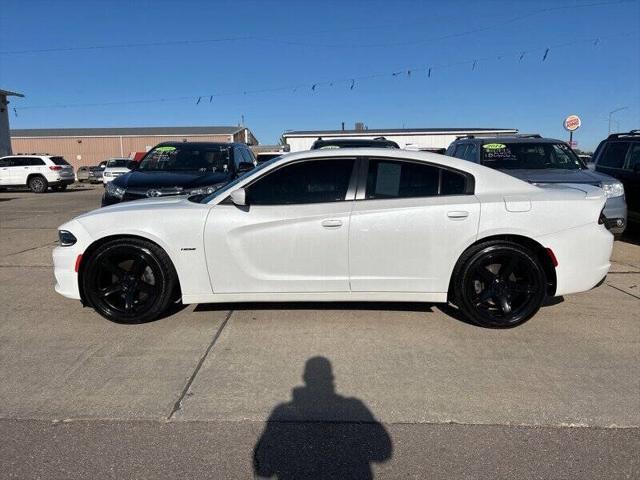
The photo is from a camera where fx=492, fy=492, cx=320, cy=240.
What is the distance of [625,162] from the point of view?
8.91 meters

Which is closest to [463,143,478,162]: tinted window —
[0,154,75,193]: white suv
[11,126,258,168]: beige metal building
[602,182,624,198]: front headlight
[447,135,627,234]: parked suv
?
[447,135,627,234]: parked suv

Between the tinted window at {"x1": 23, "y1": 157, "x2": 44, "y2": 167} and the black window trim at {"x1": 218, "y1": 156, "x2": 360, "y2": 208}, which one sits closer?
the black window trim at {"x1": 218, "y1": 156, "x2": 360, "y2": 208}

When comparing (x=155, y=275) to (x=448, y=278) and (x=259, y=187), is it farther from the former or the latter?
(x=448, y=278)

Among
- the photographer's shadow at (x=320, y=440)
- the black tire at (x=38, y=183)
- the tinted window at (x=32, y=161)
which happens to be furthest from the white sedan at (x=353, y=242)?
the tinted window at (x=32, y=161)

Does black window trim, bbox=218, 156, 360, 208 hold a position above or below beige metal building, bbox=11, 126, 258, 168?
below

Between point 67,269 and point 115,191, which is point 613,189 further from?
point 115,191

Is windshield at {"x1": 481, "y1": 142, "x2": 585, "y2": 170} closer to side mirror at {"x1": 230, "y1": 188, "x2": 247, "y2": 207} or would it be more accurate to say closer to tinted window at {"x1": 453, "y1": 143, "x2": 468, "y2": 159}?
tinted window at {"x1": 453, "y1": 143, "x2": 468, "y2": 159}

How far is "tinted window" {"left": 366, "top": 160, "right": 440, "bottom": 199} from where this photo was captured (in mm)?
4289

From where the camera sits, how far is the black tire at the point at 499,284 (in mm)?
4227

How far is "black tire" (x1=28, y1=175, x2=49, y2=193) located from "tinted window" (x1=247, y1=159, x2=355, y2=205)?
2404cm

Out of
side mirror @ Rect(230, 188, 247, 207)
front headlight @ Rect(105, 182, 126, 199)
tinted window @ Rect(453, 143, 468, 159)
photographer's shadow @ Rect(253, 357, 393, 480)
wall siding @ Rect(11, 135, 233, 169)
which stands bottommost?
photographer's shadow @ Rect(253, 357, 393, 480)

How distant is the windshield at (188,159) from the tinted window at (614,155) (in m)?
7.10

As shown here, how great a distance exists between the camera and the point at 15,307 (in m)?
4.99

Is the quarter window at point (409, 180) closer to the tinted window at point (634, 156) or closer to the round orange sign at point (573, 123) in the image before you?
the tinted window at point (634, 156)
